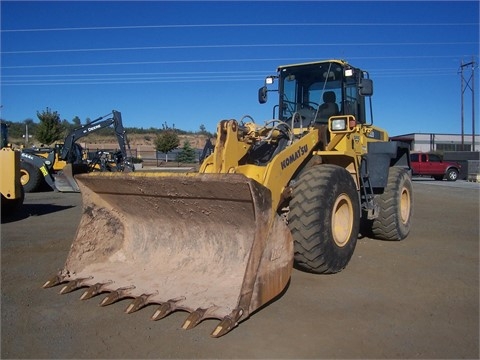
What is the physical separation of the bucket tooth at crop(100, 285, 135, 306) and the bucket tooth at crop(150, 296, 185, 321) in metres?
0.49

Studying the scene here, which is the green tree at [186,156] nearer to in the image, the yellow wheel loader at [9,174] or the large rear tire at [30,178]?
the large rear tire at [30,178]

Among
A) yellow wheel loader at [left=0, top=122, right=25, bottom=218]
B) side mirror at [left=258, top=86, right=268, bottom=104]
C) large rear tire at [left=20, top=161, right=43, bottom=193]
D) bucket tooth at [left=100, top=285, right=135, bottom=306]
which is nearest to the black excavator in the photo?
large rear tire at [left=20, top=161, right=43, bottom=193]

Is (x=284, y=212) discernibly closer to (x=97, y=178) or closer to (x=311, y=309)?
(x=311, y=309)

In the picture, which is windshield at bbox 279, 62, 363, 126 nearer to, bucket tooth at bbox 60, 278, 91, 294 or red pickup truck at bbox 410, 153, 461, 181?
bucket tooth at bbox 60, 278, 91, 294

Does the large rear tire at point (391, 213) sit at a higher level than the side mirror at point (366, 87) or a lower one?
lower

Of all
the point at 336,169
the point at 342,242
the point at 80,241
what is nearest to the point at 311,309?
the point at 342,242

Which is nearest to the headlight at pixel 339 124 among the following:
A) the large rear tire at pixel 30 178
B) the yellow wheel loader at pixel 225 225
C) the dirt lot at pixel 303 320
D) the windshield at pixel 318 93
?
the yellow wheel loader at pixel 225 225

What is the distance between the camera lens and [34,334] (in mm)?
3785

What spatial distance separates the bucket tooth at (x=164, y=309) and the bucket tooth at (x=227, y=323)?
1.73 ft

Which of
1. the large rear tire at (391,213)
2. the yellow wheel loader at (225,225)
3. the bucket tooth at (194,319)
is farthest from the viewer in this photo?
the large rear tire at (391,213)

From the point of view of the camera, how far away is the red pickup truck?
28.4m

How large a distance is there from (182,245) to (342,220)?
6.62 feet

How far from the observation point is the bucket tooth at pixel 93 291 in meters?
4.58

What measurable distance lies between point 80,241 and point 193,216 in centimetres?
138
